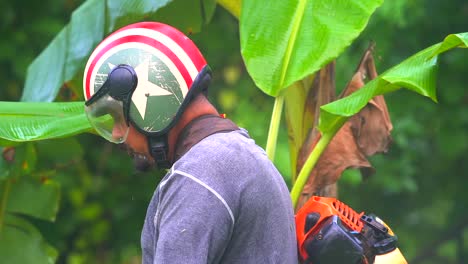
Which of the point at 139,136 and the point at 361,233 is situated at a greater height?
the point at 139,136

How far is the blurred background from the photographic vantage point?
6.74 metres

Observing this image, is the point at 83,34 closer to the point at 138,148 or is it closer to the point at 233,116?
the point at 138,148

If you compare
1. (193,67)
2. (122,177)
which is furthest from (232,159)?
(122,177)

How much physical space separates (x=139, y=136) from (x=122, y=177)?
4461 millimetres

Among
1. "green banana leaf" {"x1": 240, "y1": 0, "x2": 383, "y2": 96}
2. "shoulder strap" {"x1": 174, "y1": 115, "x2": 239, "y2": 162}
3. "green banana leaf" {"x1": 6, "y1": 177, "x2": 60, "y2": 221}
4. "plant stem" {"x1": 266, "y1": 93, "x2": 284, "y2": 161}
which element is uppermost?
"green banana leaf" {"x1": 240, "y1": 0, "x2": 383, "y2": 96}

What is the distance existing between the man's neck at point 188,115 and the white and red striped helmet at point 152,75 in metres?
0.02

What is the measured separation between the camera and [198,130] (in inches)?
106

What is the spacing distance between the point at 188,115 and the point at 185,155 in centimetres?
16

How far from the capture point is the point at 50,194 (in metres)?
4.96

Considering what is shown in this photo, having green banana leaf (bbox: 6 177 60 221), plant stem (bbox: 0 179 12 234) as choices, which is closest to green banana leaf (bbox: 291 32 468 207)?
green banana leaf (bbox: 6 177 60 221)

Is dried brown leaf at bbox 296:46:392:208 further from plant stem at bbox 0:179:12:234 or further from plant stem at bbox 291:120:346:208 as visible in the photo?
plant stem at bbox 0:179:12:234

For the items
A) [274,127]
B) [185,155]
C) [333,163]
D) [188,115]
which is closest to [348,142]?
[333,163]

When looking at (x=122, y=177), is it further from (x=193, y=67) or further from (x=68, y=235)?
(x=193, y=67)

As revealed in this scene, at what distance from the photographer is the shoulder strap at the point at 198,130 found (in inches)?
105
